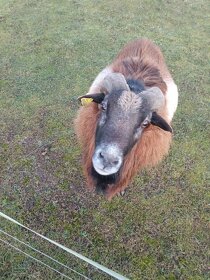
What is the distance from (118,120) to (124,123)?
0.07 metres

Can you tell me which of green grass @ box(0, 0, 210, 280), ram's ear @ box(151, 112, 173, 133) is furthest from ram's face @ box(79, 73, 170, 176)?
green grass @ box(0, 0, 210, 280)

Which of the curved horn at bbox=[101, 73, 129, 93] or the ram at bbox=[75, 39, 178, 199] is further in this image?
the curved horn at bbox=[101, 73, 129, 93]

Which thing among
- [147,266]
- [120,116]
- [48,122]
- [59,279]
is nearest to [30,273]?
[59,279]

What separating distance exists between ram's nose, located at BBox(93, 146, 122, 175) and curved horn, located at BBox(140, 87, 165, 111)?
717 millimetres

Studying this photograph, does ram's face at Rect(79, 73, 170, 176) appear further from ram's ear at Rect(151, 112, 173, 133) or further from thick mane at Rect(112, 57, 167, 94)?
thick mane at Rect(112, 57, 167, 94)

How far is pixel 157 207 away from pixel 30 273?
2.05 meters

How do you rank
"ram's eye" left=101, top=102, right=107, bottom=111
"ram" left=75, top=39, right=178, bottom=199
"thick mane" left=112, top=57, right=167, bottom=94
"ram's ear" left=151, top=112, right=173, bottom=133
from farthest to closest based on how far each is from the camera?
"thick mane" left=112, top=57, right=167, bottom=94 < "ram's ear" left=151, top=112, right=173, bottom=133 < "ram's eye" left=101, top=102, right=107, bottom=111 < "ram" left=75, top=39, right=178, bottom=199

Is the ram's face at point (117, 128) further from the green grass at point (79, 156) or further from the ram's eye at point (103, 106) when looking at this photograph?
the green grass at point (79, 156)

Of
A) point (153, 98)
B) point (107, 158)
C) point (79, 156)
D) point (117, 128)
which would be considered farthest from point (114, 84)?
point (79, 156)

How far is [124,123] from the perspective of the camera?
3.81 m

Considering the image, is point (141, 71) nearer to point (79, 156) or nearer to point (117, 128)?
point (117, 128)

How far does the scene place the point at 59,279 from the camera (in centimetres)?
459

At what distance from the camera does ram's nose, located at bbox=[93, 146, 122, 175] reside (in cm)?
364

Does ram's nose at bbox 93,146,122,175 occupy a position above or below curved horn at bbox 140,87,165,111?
below
